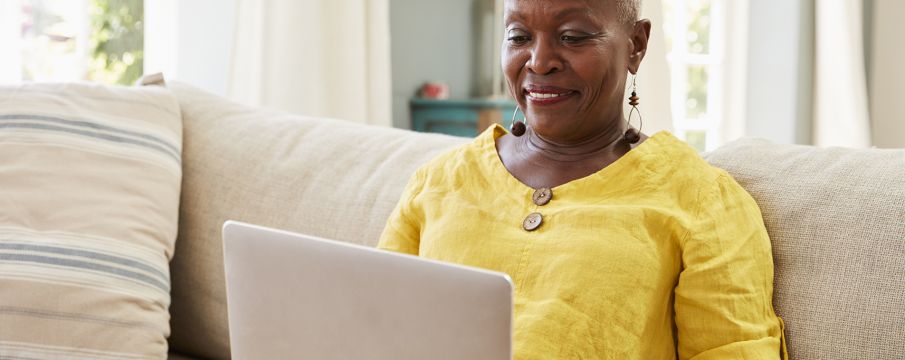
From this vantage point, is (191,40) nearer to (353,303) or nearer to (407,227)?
(407,227)

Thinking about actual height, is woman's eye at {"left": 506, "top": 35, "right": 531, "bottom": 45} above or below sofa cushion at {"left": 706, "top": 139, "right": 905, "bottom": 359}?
above

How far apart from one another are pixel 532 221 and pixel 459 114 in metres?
2.99

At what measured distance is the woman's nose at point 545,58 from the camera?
1.19 metres

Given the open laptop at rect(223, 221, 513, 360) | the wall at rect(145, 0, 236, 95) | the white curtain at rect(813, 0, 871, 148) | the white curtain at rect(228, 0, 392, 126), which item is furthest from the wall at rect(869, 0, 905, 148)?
the open laptop at rect(223, 221, 513, 360)

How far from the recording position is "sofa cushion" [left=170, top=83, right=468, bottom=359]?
1590mm

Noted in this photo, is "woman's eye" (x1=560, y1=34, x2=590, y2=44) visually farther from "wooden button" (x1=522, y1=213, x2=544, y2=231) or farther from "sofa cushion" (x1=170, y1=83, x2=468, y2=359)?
"sofa cushion" (x1=170, y1=83, x2=468, y2=359)

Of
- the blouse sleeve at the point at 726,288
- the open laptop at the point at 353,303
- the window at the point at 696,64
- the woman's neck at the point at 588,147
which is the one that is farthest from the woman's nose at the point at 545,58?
the window at the point at 696,64

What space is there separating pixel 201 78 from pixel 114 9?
0.33 metres

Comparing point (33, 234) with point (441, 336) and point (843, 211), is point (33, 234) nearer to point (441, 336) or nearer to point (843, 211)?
point (441, 336)

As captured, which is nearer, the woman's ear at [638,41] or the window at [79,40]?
the woman's ear at [638,41]

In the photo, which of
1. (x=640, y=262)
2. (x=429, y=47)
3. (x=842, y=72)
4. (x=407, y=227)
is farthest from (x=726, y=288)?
(x=842, y=72)

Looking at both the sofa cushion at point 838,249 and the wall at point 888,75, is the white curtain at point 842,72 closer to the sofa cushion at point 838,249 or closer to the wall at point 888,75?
the wall at point 888,75

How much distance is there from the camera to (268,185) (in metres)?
1.69

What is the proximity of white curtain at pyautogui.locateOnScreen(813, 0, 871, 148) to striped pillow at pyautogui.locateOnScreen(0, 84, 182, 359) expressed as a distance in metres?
3.56
